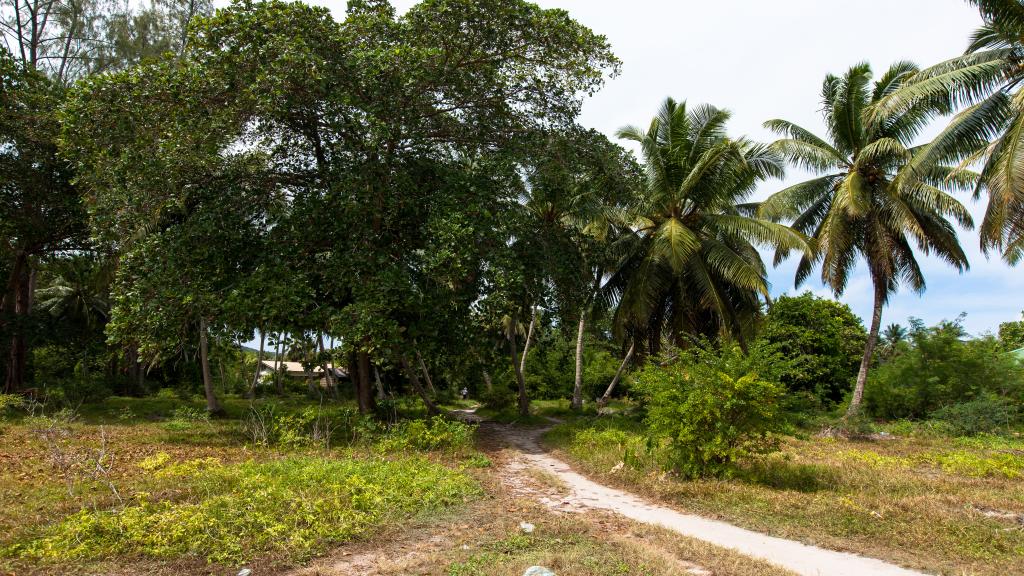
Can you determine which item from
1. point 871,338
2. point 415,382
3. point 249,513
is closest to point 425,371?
point 415,382

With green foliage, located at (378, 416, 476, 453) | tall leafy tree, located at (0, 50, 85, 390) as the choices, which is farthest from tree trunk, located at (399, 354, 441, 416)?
tall leafy tree, located at (0, 50, 85, 390)

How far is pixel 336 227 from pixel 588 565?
927 centimetres

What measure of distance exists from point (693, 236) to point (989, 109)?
21.8ft

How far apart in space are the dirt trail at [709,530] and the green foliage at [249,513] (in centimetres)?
149

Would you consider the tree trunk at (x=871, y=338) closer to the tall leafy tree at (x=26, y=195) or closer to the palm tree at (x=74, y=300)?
the tall leafy tree at (x=26, y=195)

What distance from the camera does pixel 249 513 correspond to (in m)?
5.71

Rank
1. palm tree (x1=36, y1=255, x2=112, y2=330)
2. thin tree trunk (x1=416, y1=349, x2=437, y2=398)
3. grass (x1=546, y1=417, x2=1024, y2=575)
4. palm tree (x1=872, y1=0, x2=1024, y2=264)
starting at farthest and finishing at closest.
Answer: palm tree (x1=36, y1=255, x2=112, y2=330) < thin tree trunk (x1=416, y1=349, x2=437, y2=398) < palm tree (x1=872, y1=0, x2=1024, y2=264) < grass (x1=546, y1=417, x2=1024, y2=575)

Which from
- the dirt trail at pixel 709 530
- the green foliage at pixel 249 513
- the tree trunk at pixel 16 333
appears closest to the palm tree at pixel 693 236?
the dirt trail at pixel 709 530

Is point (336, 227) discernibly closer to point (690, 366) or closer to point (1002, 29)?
point (690, 366)

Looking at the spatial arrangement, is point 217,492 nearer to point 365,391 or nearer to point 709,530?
point 709,530

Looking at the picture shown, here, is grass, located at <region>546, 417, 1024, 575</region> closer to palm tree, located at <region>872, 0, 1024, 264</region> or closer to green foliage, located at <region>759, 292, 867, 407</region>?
palm tree, located at <region>872, 0, 1024, 264</region>

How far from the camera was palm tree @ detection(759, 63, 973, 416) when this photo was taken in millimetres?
15828

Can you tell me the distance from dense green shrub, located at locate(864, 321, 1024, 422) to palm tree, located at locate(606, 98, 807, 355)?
5.09m

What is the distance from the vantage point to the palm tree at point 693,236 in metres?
16.0
